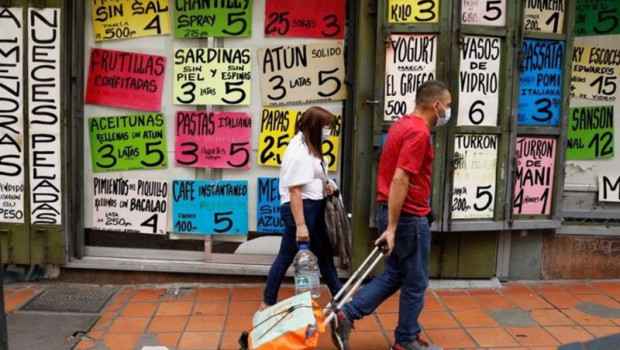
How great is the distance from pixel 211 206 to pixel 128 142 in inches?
39.1

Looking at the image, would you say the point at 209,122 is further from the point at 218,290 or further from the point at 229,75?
the point at 218,290

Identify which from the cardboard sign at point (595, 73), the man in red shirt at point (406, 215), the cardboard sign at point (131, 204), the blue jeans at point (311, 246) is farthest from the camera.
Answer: the cardboard sign at point (595, 73)

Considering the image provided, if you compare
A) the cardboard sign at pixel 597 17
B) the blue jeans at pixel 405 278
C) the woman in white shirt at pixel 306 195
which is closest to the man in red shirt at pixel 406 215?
the blue jeans at pixel 405 278

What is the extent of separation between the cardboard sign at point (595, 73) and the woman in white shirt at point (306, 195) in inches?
114

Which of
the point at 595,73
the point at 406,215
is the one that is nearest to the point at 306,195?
the point at 406,215

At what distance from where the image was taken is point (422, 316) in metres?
5.20

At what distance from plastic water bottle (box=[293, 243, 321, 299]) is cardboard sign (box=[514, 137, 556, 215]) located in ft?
7.47

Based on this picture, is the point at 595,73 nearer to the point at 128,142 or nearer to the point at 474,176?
the point at 474,176

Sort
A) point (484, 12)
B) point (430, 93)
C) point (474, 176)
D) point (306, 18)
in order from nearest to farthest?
point (430, 93) → point (484, 12) → point (474, 176) → point (306, 18)

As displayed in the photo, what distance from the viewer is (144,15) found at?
5.79 metres

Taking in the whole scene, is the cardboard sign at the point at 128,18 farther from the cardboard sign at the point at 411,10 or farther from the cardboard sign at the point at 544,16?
the cardboard sign at the point at 544,16

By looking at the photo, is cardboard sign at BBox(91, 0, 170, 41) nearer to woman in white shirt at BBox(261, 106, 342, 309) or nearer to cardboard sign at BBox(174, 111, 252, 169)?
cardboard sign at BBox(174, 111, 252, 169)

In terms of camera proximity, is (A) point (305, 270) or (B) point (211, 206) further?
(B) point (211, 206)

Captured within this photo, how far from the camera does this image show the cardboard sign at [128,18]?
5.77 metres
